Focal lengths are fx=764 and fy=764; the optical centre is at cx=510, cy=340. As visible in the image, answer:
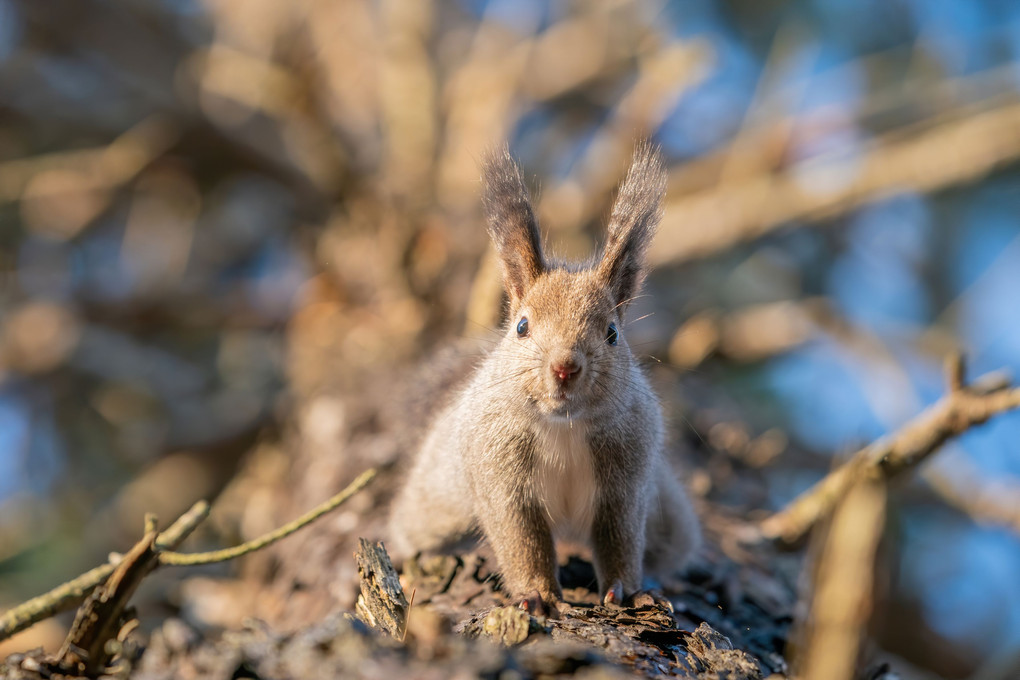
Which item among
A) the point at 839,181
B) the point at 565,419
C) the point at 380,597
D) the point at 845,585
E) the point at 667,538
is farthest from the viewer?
the point at 839,181

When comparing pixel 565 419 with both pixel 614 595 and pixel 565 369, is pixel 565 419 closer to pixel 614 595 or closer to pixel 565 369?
pixel 565 369

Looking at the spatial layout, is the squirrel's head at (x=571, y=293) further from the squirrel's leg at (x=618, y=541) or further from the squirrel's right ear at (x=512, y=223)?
the squirrel's leg at (x=618, y=541)

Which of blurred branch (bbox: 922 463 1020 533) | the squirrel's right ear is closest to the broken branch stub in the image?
the squirrel's right ear

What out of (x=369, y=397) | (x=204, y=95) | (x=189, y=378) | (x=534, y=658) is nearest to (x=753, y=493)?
(x=369, y=397)

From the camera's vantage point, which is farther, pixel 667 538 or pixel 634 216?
pixel 667 538

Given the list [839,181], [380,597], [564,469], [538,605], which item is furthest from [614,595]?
[839,181]

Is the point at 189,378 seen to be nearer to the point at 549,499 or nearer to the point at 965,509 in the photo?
the point at 549,499

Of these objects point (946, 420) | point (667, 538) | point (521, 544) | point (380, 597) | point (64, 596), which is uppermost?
point (946, 420)
